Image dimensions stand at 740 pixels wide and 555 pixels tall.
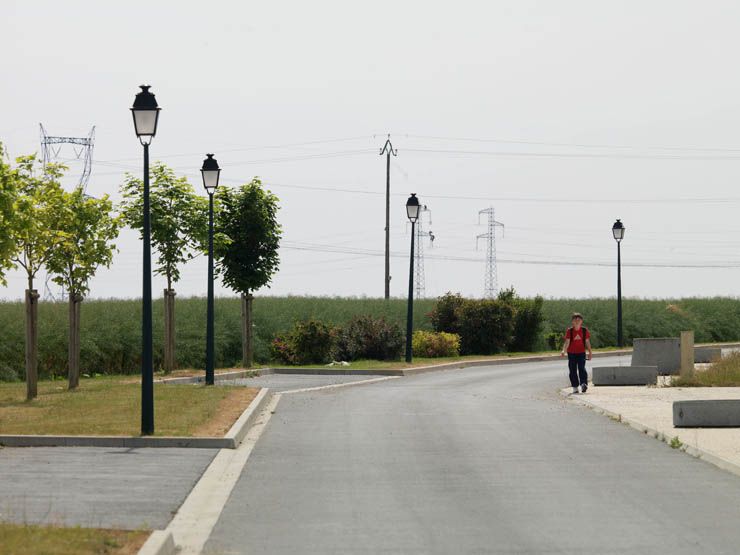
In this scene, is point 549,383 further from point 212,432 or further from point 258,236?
point 212,432

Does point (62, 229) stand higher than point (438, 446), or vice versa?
point (62, 229)

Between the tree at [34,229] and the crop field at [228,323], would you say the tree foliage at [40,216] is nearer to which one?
the tree at [34,229]

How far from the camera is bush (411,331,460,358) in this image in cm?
4509

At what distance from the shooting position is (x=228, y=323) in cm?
4297

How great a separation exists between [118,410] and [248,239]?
18.9 meters

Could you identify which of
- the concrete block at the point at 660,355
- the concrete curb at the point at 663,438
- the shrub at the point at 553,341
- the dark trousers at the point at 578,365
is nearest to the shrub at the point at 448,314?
the shrub at the point at 553,341

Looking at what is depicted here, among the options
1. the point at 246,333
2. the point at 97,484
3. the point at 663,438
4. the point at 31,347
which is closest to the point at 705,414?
the point at 663,438

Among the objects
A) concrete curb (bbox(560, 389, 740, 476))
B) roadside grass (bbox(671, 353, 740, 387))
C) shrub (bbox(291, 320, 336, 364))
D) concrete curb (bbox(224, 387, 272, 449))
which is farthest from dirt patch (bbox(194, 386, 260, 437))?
shrub (bbox(291, 320, 336, 364))

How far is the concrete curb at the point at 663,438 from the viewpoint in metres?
13.4

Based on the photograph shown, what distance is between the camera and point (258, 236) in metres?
38.2

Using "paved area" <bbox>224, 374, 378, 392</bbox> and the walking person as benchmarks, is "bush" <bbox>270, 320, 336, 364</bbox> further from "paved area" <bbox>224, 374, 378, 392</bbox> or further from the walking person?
the walking person

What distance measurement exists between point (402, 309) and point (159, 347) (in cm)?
1746

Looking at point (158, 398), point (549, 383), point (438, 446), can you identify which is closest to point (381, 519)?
point (438, 446)

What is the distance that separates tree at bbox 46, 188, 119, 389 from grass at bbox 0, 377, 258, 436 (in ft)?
4.85
